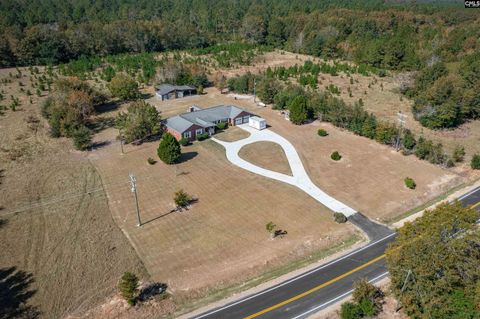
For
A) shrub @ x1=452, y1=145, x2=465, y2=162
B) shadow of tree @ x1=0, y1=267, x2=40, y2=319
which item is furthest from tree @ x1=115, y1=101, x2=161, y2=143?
shrub @ x1=452, y1=145, x2=465, y2=162

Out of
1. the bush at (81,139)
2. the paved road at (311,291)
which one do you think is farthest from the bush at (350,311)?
the bush at (81,139)

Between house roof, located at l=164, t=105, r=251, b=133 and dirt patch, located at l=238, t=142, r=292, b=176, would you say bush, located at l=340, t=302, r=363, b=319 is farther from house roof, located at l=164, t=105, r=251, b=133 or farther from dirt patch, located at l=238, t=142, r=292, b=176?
house roof, located at l=164, t=105, r=251, b=133

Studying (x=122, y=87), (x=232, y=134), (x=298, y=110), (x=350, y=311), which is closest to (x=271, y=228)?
(x=350, y=311)

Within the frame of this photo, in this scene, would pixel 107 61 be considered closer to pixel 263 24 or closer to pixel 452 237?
pixel 263 24

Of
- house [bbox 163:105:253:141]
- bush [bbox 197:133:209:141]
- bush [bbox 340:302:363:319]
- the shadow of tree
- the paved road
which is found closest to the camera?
bush [bbox 340:302:363:319]

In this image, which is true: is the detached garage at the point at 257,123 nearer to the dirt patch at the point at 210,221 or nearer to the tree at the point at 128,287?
the dirt patch at the point at 210,221

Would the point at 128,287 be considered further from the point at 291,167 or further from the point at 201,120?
the point at 201,120
